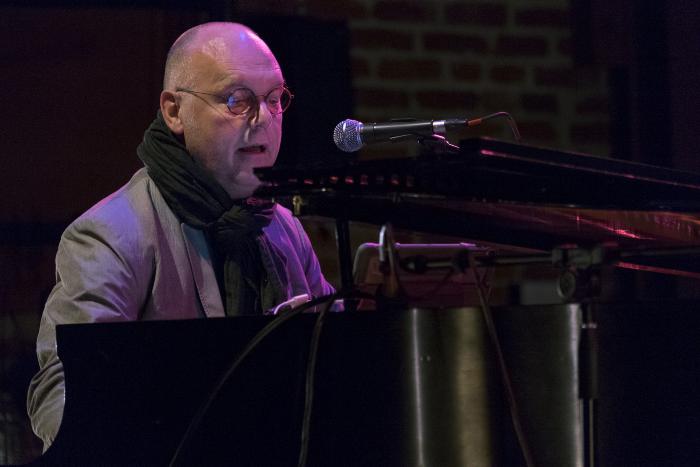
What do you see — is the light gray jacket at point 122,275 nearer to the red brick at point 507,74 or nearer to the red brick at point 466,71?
the red brick at point 466,71

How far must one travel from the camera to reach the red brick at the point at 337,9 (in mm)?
3957

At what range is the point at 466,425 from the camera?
1646mm

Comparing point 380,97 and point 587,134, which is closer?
point 380,97

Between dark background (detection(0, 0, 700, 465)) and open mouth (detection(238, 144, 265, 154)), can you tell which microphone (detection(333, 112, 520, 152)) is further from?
dark background (detection(0, 0, 700, 465))

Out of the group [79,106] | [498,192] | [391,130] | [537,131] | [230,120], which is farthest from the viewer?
[537,131]

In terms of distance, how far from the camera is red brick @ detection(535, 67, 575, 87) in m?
4.44

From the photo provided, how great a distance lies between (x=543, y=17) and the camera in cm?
445

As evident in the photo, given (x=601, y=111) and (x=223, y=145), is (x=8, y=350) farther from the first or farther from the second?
(x=601, y=111)

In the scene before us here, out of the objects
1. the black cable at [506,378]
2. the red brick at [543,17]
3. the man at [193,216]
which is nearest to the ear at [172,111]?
the man at [193,216]

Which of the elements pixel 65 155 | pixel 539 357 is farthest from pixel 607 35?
pixel 539 357

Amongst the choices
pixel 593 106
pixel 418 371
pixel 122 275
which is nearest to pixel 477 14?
pixel 593 106

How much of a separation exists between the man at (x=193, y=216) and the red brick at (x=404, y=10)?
145 centimetres

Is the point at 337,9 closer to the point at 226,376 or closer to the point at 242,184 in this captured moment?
the point at 242,184

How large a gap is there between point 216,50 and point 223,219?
437 mm
